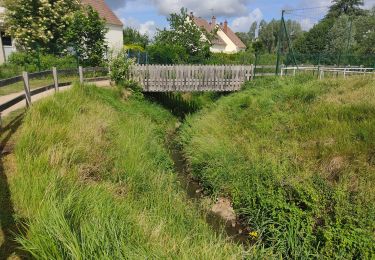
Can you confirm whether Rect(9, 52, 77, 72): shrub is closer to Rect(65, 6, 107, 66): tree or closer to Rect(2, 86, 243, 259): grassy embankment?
Rect(65, 6, 107, 66): tree

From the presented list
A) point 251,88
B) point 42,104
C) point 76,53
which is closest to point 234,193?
point 42,104

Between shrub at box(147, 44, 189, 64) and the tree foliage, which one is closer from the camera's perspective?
the tree foliage

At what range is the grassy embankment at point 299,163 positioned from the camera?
15.9 ft

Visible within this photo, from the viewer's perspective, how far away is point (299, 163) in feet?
22.6

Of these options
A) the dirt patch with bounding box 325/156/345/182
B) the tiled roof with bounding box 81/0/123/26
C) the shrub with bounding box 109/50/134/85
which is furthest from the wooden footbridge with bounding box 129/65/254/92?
the tiled roof with bounding box 81/0/123/26

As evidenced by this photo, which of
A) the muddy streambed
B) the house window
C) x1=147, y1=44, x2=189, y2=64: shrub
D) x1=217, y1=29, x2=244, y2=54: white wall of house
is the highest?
x1=217, y1=29, x2=244, y2=54: white wall of house

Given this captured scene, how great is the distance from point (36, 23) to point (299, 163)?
666 inches

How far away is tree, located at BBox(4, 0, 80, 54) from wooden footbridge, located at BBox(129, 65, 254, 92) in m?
7.03

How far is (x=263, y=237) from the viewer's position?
5.41 metres

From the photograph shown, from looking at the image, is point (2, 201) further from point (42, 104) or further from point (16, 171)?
point (42, 104)

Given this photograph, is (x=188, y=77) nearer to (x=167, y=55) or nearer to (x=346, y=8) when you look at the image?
(x=167, y=55)

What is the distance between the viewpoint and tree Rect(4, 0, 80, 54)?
56.2 ft

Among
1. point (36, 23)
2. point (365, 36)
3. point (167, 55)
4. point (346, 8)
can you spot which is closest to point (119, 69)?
point (167, 55)

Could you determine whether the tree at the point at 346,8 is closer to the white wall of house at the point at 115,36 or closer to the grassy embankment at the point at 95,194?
the white wall of house at the point at 115,36
